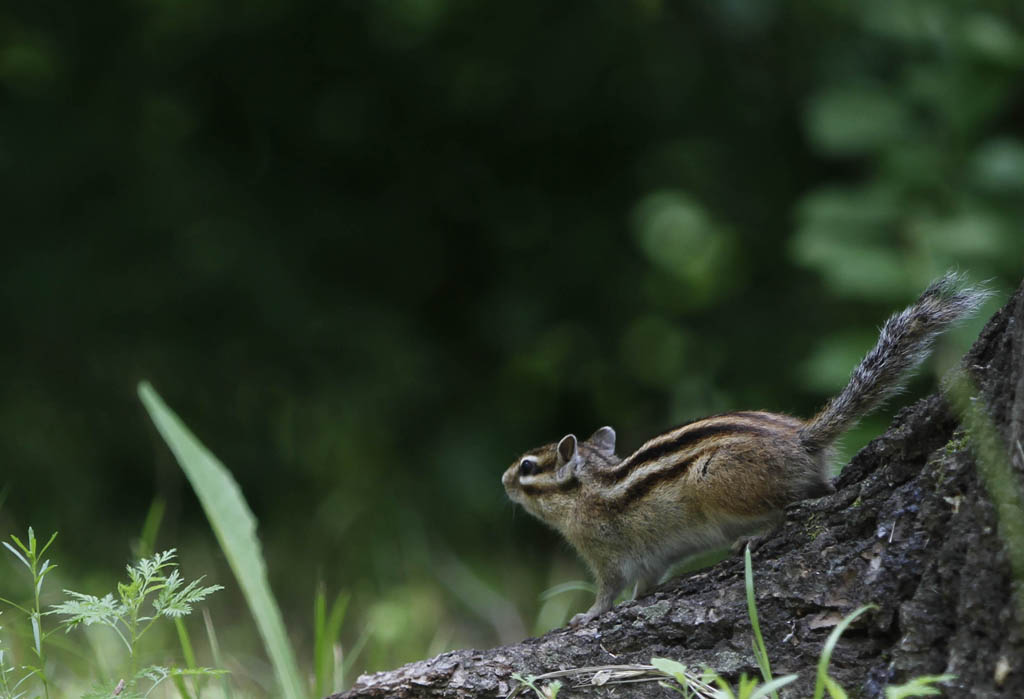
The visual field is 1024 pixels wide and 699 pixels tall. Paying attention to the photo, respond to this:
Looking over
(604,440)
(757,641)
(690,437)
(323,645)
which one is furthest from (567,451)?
(757,641)

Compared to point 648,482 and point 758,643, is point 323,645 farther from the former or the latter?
point 758,643

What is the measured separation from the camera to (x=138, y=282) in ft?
17.1

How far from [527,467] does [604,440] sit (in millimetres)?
229

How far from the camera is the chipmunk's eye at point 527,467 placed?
313 centimetres

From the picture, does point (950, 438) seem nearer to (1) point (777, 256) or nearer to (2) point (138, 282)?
(1) point (777, 256)

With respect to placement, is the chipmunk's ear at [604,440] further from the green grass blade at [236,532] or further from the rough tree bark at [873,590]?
the green grass blade at [236,532]

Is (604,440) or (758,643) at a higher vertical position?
(604,440)

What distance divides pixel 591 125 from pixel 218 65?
1.73 metres

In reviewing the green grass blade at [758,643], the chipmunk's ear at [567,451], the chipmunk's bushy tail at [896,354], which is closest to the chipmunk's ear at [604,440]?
the chipmunk's ear at [567,451]

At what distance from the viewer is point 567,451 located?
118 inches

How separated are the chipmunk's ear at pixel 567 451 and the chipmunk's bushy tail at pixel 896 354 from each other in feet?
2.32

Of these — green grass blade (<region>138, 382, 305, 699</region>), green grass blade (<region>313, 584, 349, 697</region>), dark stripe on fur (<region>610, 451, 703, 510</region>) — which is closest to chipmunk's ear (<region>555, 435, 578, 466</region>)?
dark stripe on fur (<region>610, 451, 703, 510</region>)

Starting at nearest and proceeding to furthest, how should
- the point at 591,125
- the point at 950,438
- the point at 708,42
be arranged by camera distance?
the point at 950,438 → the point at 708,42 → the point at 591,125

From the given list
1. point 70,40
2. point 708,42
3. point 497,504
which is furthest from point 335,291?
point 708,42
